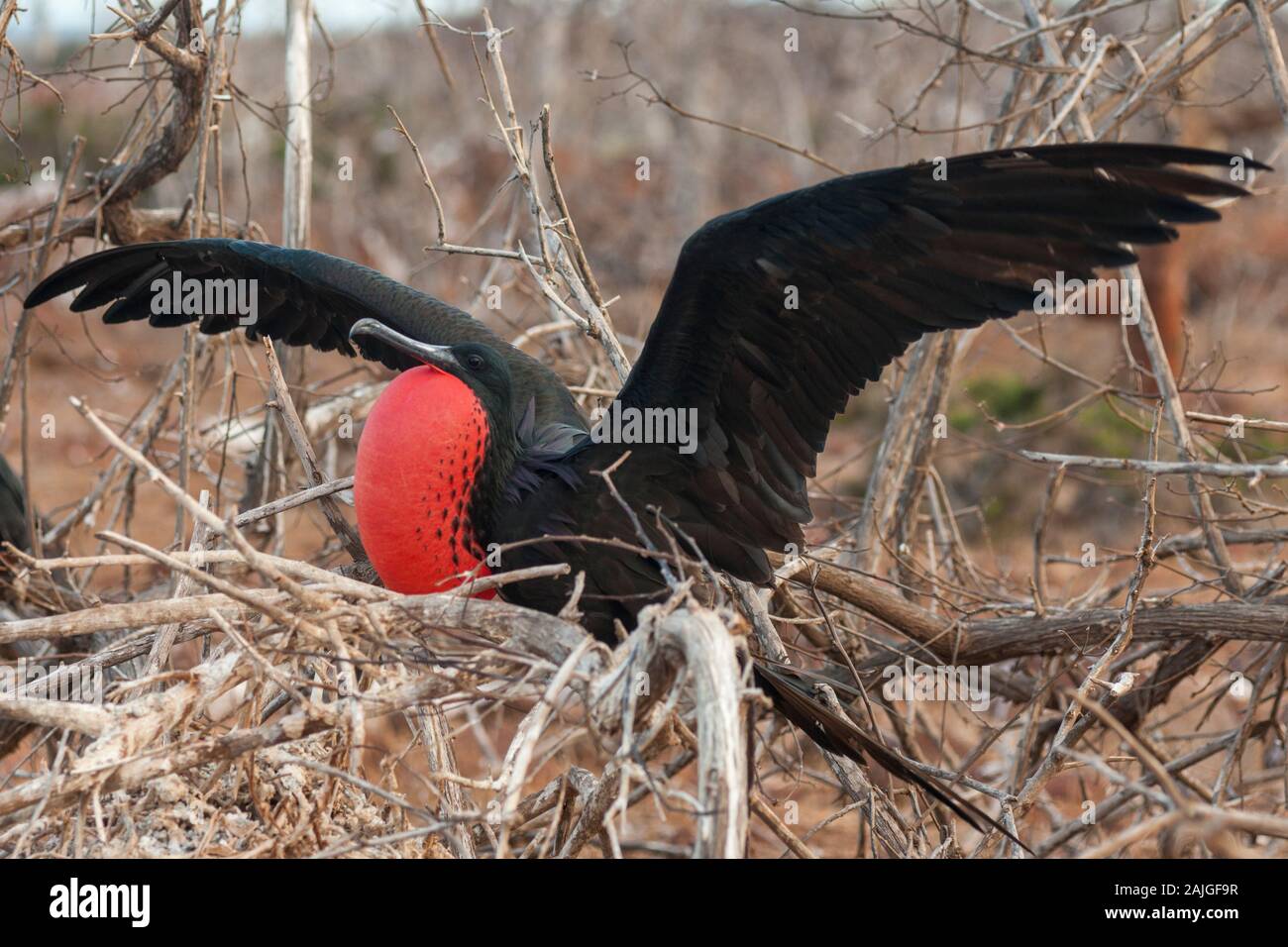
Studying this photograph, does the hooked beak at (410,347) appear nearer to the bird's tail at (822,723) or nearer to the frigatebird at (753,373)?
the frigatebird at (753,373)

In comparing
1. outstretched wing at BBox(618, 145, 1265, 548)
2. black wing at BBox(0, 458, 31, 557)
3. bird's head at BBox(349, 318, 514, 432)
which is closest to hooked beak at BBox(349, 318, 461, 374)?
bird's head at BBox(349, 318, 514, 432)

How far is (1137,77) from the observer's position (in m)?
3.34

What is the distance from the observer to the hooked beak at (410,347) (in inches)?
101

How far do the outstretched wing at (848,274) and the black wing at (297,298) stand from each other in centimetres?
62

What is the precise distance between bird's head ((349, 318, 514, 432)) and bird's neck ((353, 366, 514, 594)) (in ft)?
0.11

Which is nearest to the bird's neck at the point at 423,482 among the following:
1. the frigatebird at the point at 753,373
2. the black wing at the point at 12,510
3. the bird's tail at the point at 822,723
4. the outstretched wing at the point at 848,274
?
the frigatebird at the point at 753,373

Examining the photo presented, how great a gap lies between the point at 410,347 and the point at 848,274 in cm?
83

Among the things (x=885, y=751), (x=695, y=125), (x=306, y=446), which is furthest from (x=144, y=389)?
(x=885, y=751)

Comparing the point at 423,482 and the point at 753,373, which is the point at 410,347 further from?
the point at 753,373

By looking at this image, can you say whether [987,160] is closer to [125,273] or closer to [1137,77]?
[1137,77]

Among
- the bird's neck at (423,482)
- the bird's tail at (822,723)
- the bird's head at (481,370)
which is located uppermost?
the bird's head at (481,370)

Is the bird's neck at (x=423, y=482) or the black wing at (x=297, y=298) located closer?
the bird's neck at (x=423, y=482)

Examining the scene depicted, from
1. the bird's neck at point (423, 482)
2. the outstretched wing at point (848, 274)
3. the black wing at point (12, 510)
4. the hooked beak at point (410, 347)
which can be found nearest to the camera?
the outstretched wing at point (848, 274)

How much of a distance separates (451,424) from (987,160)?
3.49ft
